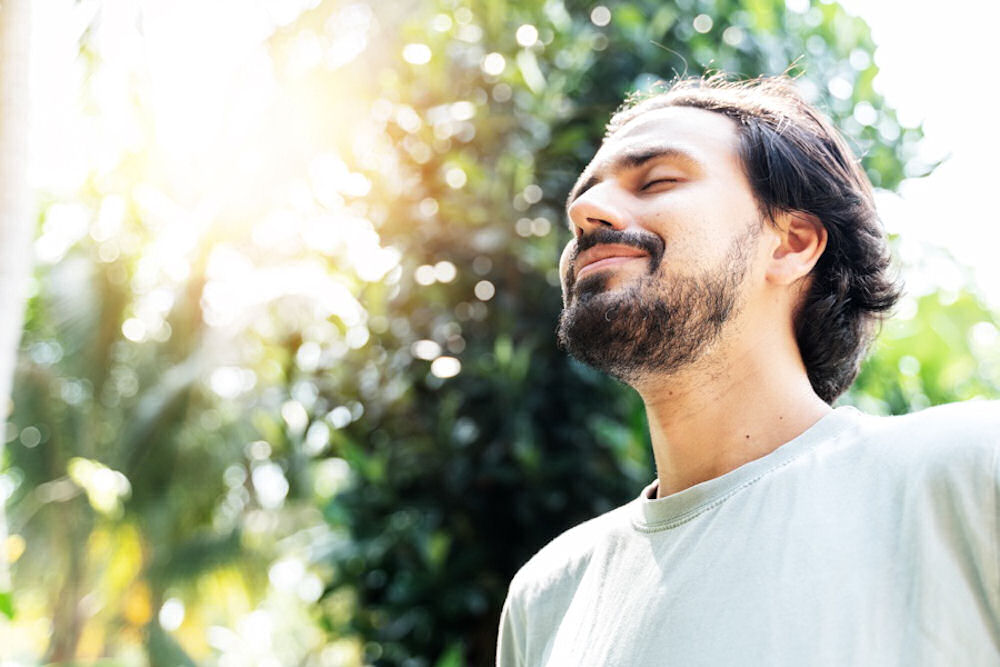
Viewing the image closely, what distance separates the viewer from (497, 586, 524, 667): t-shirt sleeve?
1746 mm

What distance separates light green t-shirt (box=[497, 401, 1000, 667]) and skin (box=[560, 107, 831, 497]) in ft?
0.36

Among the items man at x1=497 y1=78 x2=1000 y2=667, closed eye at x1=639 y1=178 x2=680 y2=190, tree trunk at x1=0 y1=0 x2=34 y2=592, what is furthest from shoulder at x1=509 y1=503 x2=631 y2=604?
tree trunk at x1=0 y1=0 x2=34 y2=592

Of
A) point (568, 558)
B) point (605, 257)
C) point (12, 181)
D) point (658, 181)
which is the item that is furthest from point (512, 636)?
point (12, 181)

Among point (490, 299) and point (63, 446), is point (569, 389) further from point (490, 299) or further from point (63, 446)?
point (63, 446)

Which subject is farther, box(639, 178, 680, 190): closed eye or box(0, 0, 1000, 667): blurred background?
box(0, 0, 1000, 667): blurred background

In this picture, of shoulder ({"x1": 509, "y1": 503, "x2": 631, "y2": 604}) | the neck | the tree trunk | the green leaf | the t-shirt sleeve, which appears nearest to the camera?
the neck

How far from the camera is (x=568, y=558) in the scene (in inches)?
67.1

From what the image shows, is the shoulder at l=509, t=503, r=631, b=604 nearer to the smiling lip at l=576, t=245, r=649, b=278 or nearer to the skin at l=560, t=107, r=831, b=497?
the skin at l=560, t=107, r=831, b=497

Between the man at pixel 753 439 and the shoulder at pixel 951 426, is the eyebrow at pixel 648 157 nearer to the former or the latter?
the man at pixel 753 439

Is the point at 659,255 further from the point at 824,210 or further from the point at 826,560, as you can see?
the point at 826,560

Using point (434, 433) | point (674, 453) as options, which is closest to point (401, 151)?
point (434, 433)

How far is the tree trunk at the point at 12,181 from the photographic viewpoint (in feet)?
7.27

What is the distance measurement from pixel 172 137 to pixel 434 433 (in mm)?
4696

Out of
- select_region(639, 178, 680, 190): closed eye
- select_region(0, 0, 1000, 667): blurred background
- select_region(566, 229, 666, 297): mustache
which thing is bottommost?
select_region(0, 0, 1000, 667): blurred background
